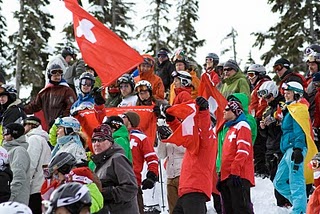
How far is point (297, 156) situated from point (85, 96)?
3698 mm

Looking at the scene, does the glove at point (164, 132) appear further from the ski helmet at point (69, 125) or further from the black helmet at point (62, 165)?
the black helmet at point (62, 165)

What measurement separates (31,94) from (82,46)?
17506 mm

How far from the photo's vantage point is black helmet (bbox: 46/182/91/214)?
14.9 ft

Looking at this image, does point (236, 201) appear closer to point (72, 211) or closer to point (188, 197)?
point (188, 197)

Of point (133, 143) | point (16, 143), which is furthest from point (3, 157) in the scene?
point (133, 143)

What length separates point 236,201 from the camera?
8.48 meters

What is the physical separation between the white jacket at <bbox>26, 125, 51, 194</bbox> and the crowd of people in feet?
0.05

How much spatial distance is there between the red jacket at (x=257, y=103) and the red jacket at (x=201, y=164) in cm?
406

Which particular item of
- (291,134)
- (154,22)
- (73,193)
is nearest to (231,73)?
(291,134)

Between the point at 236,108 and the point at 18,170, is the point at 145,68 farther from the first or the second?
the point at 18,170

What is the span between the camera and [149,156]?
28.4 ft

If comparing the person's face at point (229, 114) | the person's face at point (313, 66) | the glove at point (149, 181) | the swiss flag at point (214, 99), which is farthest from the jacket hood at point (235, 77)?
the glove at point (149, 181)

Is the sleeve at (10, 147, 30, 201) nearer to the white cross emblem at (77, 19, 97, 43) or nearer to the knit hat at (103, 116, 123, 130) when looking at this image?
the knit hat at (103, 116, 123, 130)

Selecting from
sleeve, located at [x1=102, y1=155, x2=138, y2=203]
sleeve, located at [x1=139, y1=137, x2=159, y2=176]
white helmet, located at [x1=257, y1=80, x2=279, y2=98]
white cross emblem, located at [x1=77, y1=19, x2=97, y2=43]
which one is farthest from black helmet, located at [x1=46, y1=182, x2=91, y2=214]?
white helmet, located at [x1=257, y1=80, x2=279, y2=98]
